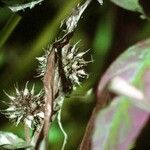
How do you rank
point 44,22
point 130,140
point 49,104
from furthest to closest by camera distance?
point 44,22 < point 49,104 < point 130,140

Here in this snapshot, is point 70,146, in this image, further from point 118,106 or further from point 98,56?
point 118,106

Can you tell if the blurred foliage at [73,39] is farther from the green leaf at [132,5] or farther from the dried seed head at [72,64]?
the green leaf at [132,5]

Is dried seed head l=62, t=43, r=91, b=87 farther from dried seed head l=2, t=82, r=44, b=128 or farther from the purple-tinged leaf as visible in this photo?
the purple-tinged leaf

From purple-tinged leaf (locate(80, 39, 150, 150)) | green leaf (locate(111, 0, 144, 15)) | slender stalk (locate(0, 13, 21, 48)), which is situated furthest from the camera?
slender stalk (locate(0, 13, 21, 48))

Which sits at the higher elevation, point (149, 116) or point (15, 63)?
point (149, 116)

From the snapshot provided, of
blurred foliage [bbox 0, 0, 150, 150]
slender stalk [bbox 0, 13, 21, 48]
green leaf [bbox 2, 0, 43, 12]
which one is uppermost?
green leaf [bbox 2, 0, 43, 12]

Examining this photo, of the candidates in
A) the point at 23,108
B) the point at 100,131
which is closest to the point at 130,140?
the point at 100,131

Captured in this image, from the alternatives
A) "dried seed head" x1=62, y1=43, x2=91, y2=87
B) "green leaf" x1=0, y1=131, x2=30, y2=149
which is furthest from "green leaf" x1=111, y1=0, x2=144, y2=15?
"green leaf" x1=0, y1=131, x2=30, y2=149
